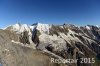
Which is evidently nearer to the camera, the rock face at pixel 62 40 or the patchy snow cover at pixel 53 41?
the rock face at pixel 62 40

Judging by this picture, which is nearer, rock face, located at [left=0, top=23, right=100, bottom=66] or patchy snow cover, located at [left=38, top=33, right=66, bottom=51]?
rock face, located at [left=0, top=23, right=100, bottom=66]

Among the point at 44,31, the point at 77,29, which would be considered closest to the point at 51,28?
the point at 44,31

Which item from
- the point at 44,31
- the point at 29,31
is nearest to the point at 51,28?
A: the point at 44,31

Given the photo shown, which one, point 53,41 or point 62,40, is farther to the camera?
point 62,40

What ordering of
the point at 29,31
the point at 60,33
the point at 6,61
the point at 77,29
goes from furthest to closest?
the point at 77,29
the point at 60,33
the point at 29,31
the point at 6,61

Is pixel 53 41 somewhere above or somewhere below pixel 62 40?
below

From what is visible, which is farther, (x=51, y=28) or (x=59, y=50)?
(x=51, y=28)

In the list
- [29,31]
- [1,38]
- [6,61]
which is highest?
[29,31]

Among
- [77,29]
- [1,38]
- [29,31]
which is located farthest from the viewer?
[77,29]

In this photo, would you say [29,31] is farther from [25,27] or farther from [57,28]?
[57,28]

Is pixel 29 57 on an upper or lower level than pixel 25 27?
lower
